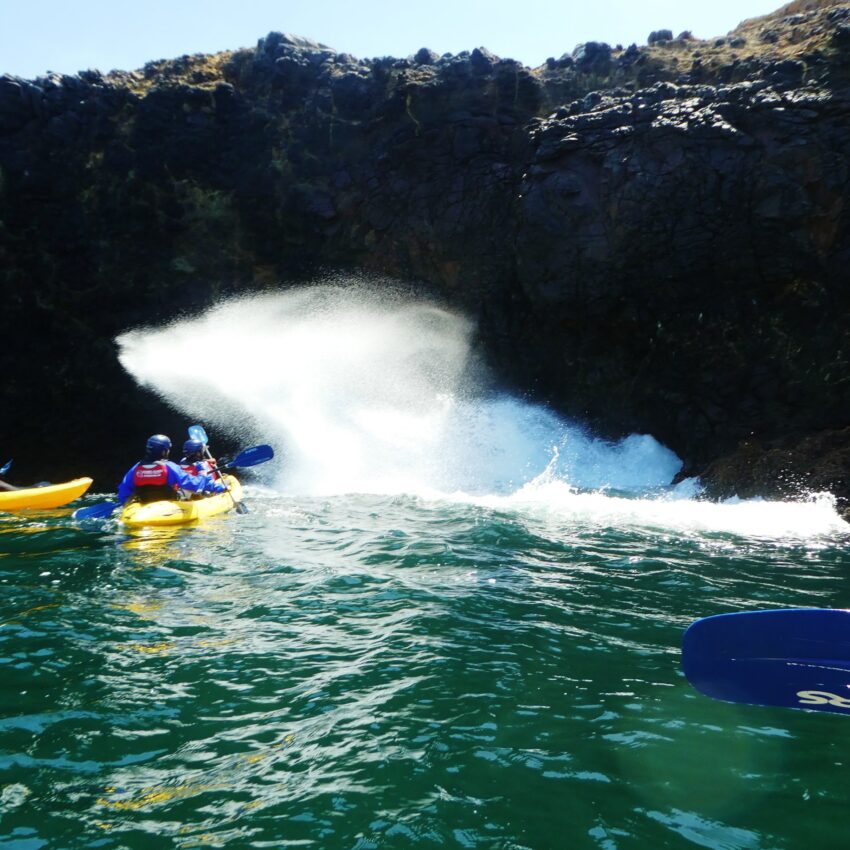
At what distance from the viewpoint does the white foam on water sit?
59.8 feet

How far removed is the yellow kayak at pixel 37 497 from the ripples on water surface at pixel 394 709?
4486 millimetres

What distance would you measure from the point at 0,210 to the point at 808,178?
1967 centimetres

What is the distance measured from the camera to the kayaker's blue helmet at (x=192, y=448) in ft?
38.1

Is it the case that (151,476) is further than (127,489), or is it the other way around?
(127,489)

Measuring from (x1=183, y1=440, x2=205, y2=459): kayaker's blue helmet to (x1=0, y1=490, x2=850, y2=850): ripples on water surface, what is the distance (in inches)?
136

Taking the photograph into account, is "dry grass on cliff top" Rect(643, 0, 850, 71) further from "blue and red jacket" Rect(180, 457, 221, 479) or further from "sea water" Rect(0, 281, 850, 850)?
"blue and red jacket" Rect(180, 457, 221, 479)

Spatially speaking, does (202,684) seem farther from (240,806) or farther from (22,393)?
(22,393)

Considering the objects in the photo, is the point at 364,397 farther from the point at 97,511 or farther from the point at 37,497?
the point at 97,511

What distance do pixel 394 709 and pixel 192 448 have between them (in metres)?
8.16

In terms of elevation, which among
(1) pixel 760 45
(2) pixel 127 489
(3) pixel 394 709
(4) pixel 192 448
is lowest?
(3) pixel 394 709

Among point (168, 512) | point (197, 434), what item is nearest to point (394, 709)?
point (168, 512)

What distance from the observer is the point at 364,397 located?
20500 millimetres

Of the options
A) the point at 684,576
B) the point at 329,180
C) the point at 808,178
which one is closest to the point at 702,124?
the point at 808,178

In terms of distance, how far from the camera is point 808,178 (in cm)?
1537
